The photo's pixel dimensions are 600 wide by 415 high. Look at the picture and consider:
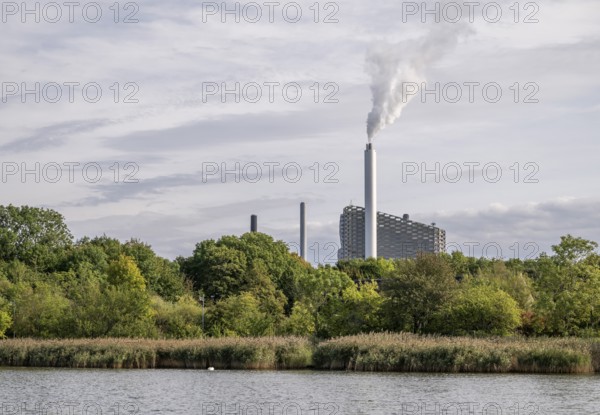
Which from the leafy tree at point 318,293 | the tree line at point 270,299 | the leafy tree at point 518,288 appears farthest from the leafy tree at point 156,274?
the leafy tree at point 518,288

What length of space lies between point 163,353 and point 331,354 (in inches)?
444

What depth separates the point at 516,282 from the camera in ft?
277

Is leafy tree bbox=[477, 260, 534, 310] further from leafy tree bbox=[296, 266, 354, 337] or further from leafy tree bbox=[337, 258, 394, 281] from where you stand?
leafy tree bbox=[337, 258, 394, 281]

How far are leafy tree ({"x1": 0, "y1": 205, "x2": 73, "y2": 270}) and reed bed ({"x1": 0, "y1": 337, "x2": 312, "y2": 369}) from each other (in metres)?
38.2

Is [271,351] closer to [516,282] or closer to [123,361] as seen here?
[123,361]

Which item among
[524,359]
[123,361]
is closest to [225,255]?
[123,361]

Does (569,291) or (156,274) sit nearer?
(569,291)

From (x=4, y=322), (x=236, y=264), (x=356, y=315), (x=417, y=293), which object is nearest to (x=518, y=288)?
(x=417, y=293)

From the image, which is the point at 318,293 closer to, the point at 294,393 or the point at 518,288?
the point at 518,288

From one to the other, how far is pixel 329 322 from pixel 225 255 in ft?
125

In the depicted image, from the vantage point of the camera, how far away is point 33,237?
347ft

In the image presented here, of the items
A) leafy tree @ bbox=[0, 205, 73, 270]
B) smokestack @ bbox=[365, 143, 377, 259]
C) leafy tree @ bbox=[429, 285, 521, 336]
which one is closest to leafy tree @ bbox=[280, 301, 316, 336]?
leafy tree @ bbox=[429, 285, 521, 336]

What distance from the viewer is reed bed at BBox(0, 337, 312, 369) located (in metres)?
60.9

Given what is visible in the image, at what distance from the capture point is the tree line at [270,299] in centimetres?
6788
